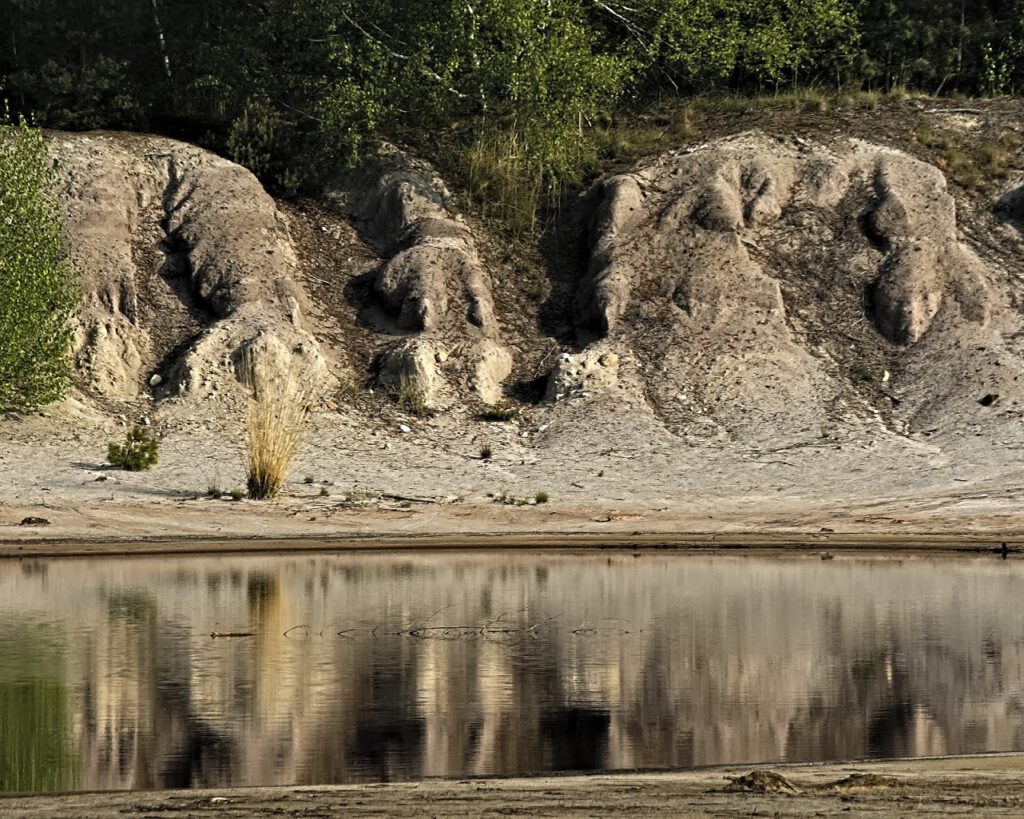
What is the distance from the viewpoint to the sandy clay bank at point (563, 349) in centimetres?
2720

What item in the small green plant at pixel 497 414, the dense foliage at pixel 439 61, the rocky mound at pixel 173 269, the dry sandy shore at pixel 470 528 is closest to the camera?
the dry sandy shore at pixel 470 528

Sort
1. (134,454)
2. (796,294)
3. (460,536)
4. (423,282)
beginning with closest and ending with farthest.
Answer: (460,536) < (134,454) < (423,282) < (796,294)

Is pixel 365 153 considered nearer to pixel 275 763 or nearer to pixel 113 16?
pixel 113 16

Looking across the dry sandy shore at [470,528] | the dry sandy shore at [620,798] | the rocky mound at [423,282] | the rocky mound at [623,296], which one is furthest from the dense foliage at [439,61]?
the dry sandy shore at [620,798]

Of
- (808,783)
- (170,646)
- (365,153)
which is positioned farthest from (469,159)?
(808,783)

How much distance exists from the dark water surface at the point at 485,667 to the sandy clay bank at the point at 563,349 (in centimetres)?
488

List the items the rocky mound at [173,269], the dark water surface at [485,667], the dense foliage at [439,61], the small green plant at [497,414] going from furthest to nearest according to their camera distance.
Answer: the dense foliage at [439,61], the rocky mound at [173,269], the small green plant at [497,414], the dark water surface at [485,667]

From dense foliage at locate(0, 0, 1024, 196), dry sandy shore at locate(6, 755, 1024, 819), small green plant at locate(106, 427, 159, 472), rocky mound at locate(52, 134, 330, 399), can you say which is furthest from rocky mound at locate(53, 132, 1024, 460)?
dry sandy shore at locate(6, 755, 1024, 819)

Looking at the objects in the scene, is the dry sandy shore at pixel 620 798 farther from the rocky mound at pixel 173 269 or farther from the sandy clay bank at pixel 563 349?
the rocky mound at pixel 173 269

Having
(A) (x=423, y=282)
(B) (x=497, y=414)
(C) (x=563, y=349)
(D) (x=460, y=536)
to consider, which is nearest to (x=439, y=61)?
(A) (x=423, y=282)

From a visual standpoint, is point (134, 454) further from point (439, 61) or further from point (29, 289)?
point (439, 61)

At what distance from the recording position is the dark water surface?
35.1ft

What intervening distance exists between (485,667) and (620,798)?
541cm

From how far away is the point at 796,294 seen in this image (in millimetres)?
36938
